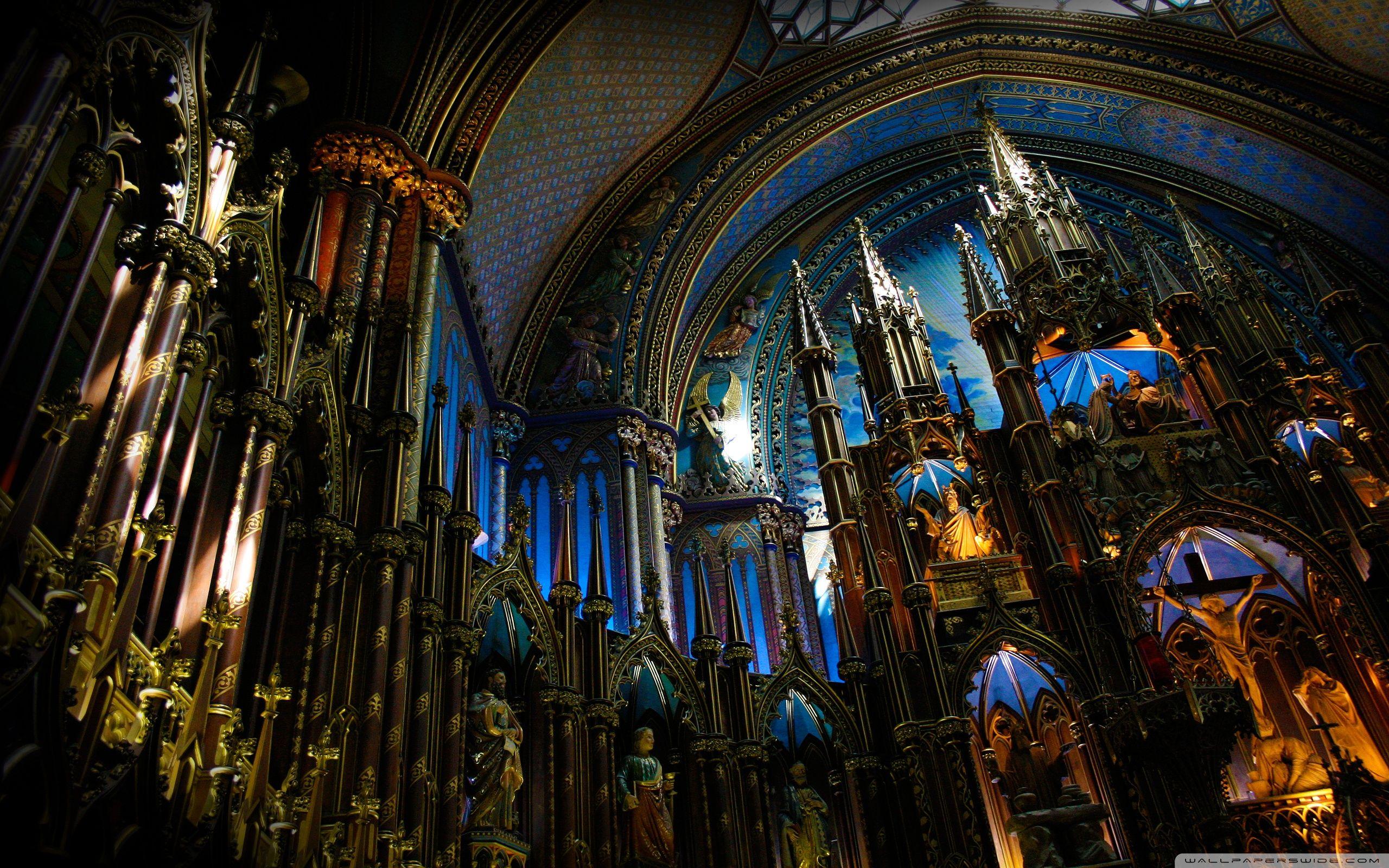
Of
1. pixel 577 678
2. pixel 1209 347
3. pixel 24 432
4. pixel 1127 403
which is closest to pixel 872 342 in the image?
pixel 1127 403

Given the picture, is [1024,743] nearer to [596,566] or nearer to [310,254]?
[596,566]

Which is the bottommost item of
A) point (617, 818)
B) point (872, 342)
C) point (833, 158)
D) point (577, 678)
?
point (617, 818)

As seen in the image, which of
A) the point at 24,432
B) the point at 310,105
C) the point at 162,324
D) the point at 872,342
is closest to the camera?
the point at 24,432

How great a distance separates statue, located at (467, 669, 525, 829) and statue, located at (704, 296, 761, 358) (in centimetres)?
1059

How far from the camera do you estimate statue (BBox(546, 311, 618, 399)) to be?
53.3 ft

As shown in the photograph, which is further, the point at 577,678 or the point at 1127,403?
the point at 1127,403

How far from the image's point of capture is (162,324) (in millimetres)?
5762

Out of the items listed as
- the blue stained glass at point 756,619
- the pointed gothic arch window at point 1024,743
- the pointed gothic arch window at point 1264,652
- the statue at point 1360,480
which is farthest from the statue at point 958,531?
the statue at point 1360,480

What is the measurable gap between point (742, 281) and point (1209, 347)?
8.06 meters

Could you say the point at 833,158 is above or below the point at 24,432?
above

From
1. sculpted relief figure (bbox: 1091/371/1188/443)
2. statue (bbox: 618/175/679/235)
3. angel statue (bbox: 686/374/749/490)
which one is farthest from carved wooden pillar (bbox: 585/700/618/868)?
statue (bbox: 618/175/679/235)

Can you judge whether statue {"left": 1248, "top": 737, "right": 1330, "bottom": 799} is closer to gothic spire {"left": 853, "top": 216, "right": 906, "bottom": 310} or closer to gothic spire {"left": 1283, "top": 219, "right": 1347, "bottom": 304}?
gothic spire {"left": 1283, "top": 219, "right": 1347, "bottom": 304}

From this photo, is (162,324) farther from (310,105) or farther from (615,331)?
(615,331)

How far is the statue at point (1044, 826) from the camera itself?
35.2 feet
